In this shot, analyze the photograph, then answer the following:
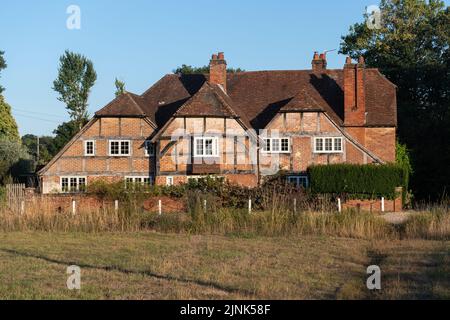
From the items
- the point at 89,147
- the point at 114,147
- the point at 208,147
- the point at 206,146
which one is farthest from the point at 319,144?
the point at 89,147

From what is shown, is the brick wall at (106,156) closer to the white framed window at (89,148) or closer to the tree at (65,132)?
the white framed window at (89,148)

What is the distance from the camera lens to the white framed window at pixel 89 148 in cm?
4066

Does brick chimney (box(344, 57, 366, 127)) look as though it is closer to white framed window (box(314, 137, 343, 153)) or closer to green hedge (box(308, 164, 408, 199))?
white framed window (box(314, 137, 343, 153))

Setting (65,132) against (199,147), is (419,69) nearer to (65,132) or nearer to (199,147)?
(199,147)

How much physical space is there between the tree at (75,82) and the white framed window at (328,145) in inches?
1032

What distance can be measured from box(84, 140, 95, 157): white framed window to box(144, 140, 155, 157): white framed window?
306 centimetres

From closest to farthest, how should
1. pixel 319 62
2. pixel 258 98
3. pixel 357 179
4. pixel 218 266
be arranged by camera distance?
pixel 218 266, pixel 357 179, pixel 258 98, pixel 319 62

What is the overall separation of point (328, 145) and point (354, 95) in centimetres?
379

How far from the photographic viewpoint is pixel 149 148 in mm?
40781

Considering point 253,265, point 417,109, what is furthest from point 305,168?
point 253,265

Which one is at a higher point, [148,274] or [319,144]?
[319,144]

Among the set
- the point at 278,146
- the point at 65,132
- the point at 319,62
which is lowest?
the point at 278,146

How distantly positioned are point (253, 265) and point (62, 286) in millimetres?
4259

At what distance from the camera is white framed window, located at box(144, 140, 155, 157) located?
40.7m
